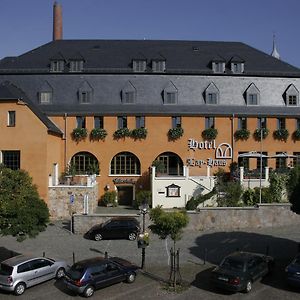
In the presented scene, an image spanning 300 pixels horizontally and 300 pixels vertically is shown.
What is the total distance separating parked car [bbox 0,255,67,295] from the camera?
18.7m

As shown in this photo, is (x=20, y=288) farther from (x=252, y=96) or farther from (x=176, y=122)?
(x=252, y=96)

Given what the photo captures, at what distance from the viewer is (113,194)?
39.8 m

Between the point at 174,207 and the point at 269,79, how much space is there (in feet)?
54.0

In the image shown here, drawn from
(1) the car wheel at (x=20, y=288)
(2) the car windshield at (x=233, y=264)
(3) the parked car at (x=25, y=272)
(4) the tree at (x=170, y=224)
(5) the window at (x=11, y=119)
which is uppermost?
(5) the window at (x=11, y=119)

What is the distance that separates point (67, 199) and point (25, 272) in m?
15.3

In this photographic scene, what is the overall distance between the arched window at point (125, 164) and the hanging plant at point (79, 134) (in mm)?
3520

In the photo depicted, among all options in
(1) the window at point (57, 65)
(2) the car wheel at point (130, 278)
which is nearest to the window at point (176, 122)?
(1) the window at point (57, 65)

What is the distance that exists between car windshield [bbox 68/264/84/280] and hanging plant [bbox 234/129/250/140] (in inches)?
1020

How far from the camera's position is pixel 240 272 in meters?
18.7

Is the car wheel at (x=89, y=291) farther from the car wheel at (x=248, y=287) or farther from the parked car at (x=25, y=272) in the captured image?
the car wheel at (x=248, y=287)

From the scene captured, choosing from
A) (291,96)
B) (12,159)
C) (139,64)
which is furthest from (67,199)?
(291,96)

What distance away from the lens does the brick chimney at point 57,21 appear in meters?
55.6

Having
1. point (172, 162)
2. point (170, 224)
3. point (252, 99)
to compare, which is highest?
point (252, 99)

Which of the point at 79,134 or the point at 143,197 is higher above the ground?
the point at 79,134
